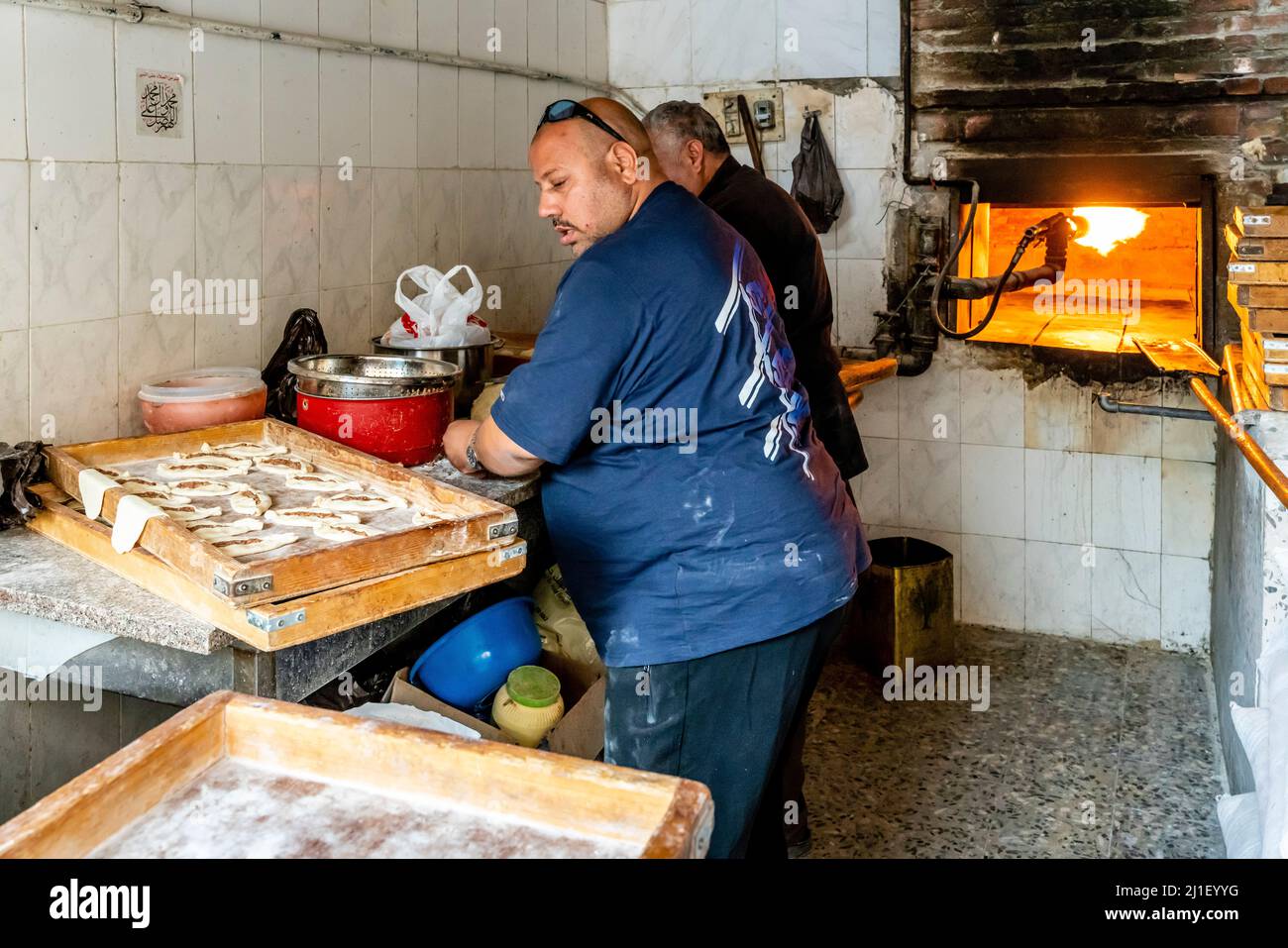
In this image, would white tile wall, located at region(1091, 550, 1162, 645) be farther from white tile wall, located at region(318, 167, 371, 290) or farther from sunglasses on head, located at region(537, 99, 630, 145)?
sunglasses on head, located at region(537, 99, 630, 145)

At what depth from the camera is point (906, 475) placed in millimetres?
4867

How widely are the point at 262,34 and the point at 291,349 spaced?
825 mm

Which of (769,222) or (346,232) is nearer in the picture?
(769,222)

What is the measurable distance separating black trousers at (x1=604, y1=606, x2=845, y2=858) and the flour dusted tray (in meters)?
0.39

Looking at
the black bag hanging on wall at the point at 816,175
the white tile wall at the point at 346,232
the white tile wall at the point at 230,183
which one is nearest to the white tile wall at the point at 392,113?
the white tile wall at the point at 230,183

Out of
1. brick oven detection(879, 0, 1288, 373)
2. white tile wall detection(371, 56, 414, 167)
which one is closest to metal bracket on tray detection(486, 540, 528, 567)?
white tile wall detection(371, 56, 414, 167)

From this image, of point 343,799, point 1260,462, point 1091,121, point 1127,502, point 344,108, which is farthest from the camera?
point 1127,502

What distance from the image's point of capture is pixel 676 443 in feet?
6.93

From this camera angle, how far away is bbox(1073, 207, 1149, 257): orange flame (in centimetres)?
503

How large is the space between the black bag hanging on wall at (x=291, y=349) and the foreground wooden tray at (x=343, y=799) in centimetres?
178

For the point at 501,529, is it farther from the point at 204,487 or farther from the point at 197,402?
the point at 197,402

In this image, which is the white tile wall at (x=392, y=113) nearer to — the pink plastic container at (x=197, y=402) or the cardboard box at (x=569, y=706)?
the pink plastic container at (x=197, y=402)

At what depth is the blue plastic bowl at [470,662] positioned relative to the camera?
9.20 feet

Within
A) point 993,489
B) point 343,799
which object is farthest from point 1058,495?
point 343,799
